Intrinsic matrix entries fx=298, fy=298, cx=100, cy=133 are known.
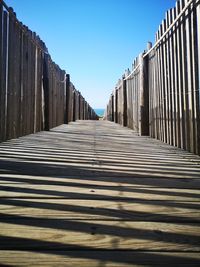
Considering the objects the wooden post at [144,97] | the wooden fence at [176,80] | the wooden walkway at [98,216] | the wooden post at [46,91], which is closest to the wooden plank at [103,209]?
the wooden walkway at [98,216]

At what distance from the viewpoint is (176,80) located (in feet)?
15.9

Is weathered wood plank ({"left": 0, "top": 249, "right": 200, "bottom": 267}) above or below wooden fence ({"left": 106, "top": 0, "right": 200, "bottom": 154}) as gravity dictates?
below

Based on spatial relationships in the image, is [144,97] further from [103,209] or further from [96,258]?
[96,258]

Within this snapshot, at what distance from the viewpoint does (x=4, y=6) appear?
4824 millimetres

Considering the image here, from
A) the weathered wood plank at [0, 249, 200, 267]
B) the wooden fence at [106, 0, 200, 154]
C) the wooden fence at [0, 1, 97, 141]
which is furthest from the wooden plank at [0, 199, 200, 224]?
the wooden fence at [0, 1, 97, 141]

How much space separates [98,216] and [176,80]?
372cm

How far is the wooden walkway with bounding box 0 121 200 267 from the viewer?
46.0 inches

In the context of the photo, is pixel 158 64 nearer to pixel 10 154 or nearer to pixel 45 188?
pixel 10 154

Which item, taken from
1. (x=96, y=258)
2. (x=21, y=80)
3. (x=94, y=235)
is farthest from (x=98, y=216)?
(x=21, y=80)

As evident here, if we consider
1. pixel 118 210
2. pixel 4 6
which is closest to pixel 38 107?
pixel 4 6

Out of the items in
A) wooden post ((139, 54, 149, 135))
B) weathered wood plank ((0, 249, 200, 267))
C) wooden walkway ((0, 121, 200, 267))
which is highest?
wooden post ((139, 54, 149, 135))

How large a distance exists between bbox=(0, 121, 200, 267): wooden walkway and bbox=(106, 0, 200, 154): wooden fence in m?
1.44

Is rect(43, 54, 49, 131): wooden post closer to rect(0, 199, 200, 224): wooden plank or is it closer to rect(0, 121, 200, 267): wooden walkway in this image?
rect(0, 121, 200, 267): wooden walkway

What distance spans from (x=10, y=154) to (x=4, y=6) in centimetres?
258
